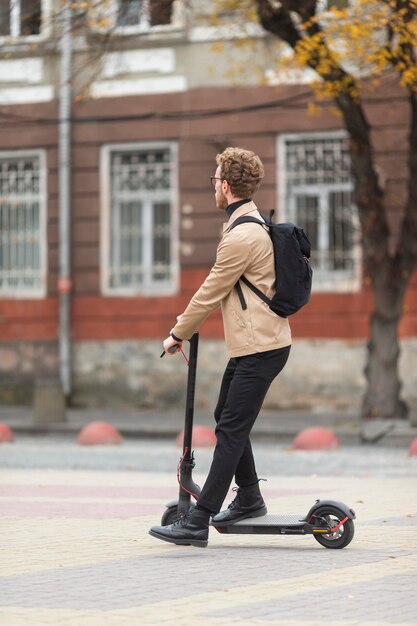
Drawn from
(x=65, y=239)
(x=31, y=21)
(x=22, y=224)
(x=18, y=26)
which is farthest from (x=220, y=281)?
(x=22, y=224)

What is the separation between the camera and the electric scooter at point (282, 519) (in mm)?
7996

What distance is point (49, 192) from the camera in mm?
25812

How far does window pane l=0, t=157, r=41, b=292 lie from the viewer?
26.2 metres

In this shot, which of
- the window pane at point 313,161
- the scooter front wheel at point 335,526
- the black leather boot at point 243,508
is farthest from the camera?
the window pane at point 313,161

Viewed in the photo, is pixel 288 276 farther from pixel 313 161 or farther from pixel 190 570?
pixel 313 161

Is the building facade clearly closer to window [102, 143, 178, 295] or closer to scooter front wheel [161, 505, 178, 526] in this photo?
window [102, 143, 178, 295]

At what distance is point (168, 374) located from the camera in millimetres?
25094

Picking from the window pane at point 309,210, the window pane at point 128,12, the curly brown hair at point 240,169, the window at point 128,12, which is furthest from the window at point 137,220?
the curly brown hair at point 240,169

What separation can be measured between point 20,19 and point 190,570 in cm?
1542

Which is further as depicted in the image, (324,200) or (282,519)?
(324,200)

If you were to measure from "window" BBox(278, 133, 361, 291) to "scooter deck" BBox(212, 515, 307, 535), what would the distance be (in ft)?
51.9

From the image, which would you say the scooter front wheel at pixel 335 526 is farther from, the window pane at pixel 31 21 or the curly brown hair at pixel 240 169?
the window pane at pixel 31 21

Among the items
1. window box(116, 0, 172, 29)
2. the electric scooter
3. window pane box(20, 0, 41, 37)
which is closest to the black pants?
the electric scooter

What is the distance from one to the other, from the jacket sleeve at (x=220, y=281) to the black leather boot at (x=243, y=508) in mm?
888
